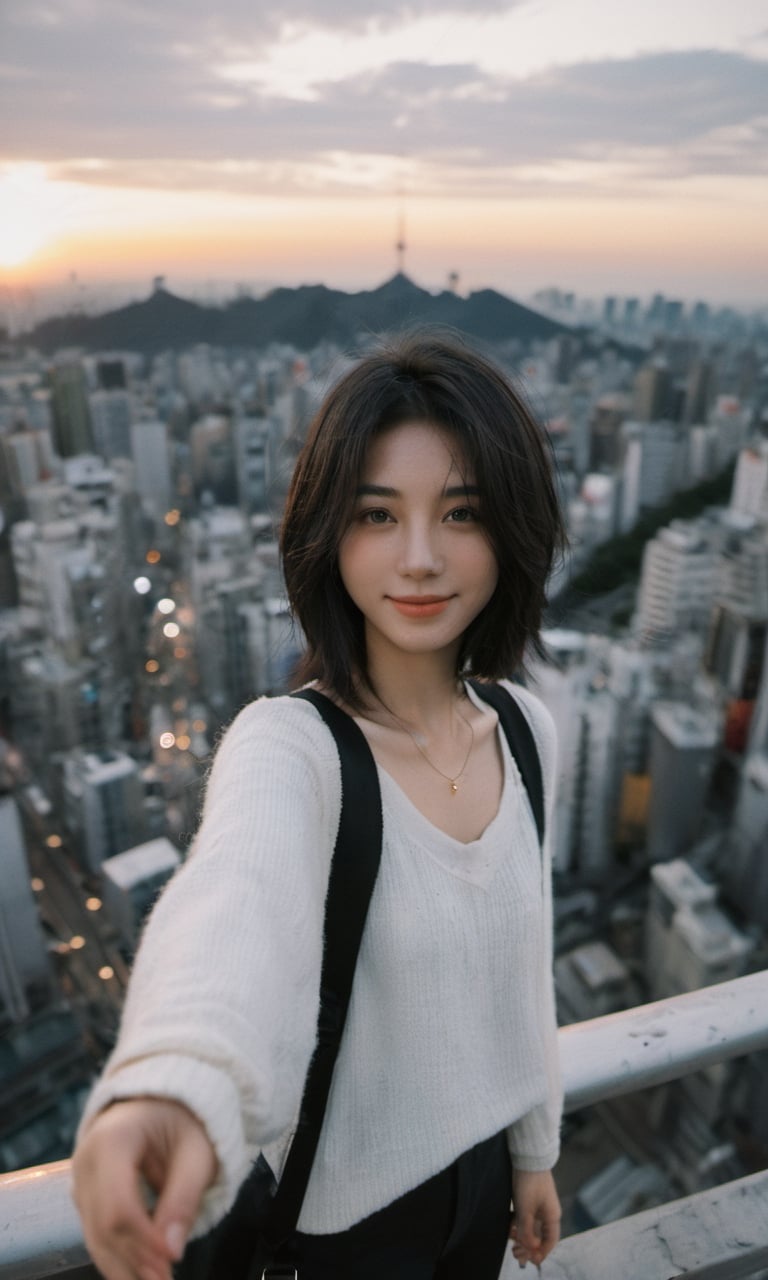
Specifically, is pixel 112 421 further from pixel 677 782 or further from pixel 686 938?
pixel 686 938

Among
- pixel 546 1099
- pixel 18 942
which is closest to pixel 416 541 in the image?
pixel 546 1099

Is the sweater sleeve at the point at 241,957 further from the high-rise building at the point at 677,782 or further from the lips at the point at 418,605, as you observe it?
the high-rise building at the point at 677,782

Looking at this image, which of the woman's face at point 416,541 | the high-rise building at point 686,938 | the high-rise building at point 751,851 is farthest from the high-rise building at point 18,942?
the woman's face at point 416,541

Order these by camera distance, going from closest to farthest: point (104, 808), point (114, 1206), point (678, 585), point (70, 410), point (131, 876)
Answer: point (114, 1206), point (131, 876), point (104, 808), point (678, 585), point (70, 410)

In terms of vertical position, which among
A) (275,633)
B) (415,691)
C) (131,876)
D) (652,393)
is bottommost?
(131,876)

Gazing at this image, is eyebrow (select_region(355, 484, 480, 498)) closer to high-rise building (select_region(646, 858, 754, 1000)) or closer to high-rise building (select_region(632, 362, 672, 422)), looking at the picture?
high-rise building (select_region(646, 858, 754, 1000))

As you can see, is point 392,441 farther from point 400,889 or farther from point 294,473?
point 400,889
